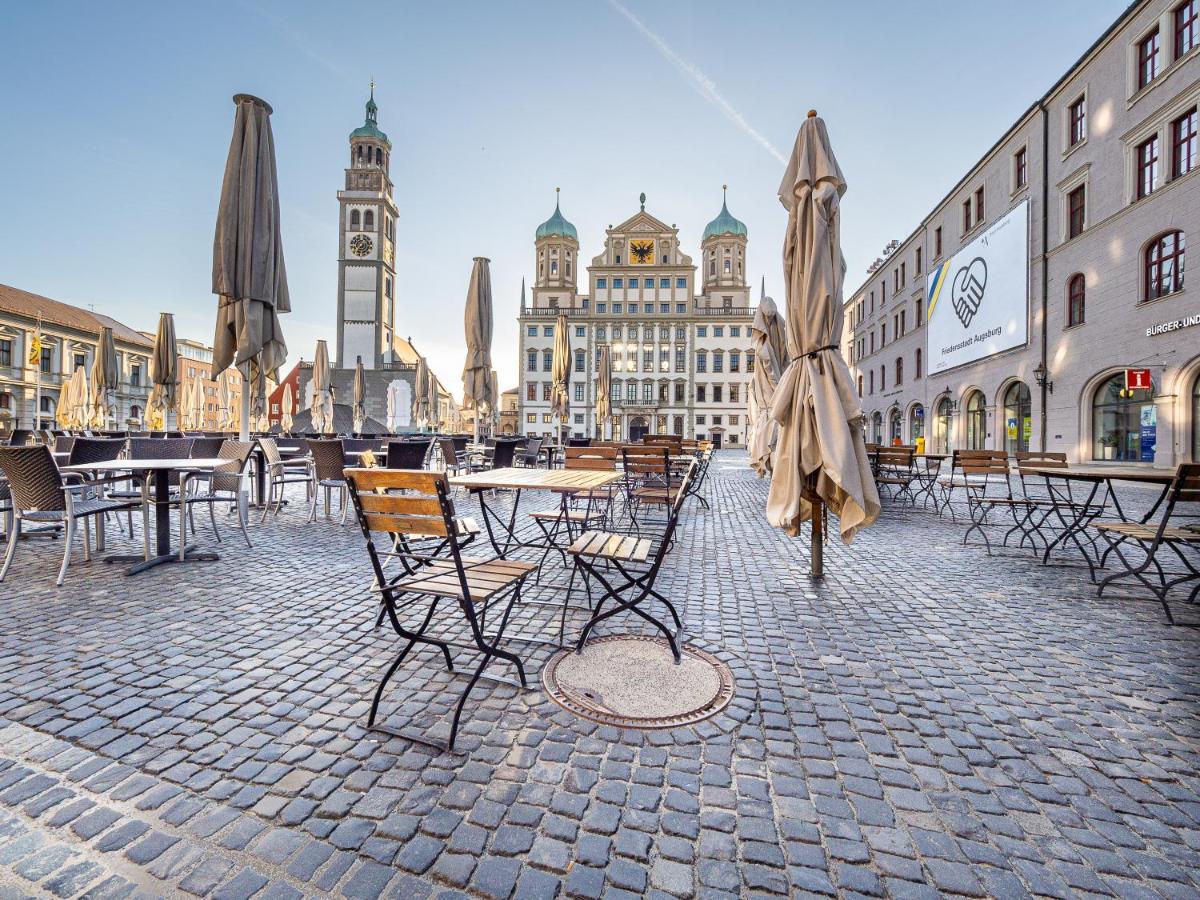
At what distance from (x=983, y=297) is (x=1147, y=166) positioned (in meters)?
7.32

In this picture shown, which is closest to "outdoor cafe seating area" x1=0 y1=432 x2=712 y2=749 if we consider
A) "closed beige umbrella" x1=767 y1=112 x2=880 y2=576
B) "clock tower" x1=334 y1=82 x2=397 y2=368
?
"closed beige umbrella" x1=767 y1=112 x2=880 y2=576

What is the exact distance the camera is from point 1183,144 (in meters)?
14.3

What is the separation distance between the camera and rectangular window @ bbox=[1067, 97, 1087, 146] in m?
17.8

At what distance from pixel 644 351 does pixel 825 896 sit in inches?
2229

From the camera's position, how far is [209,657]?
293 cm

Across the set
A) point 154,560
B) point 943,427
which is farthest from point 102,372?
point 943,427

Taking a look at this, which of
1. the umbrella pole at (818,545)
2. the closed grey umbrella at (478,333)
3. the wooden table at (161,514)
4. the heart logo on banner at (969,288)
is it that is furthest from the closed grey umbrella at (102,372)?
the heart logo on banner at (969,288)

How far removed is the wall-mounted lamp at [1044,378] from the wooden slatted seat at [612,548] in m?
21.8

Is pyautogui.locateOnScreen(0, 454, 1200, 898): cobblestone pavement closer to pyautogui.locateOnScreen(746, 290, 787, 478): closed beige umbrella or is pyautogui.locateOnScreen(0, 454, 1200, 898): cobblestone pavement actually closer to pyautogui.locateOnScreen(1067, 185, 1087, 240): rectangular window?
pyautogui.locateOnScreen(746, 290, 787, 478): closed beige umbrella

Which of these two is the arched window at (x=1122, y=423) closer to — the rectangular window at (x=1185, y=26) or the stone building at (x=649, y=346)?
the rectangular window at (x=1185, y=26)

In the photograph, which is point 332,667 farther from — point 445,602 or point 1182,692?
point 1182,692

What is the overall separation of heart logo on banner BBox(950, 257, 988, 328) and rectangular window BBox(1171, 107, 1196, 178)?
8011 mm

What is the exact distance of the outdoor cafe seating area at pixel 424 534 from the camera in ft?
7.70

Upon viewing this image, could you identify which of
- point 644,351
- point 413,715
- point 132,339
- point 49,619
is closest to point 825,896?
point 413,715
